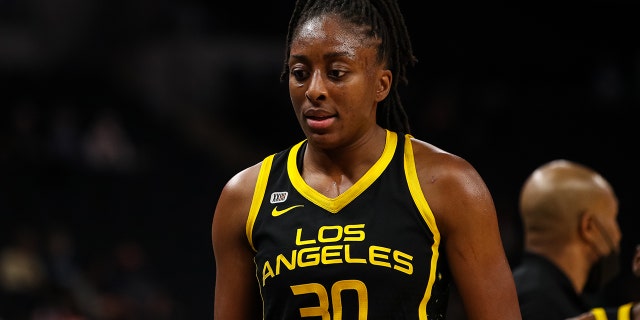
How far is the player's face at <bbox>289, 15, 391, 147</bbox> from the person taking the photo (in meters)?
2.73

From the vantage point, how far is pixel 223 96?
1509 centimetres

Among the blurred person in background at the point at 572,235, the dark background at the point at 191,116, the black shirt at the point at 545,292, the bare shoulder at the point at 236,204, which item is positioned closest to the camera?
the bare shoulder at the point at 236,204

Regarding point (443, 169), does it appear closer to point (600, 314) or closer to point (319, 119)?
point (319, 119)

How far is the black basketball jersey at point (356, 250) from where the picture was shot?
270 centimetres

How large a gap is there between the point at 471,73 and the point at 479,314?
37.2 ft

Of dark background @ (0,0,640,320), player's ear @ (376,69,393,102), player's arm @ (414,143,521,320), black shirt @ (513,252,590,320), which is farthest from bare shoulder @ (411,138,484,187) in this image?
dark background @ (0,0,640,320)

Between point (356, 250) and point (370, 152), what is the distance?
307 millimetres

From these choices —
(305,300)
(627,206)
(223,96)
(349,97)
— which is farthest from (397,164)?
(223,96)

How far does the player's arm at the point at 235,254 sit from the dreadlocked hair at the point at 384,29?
367 mm

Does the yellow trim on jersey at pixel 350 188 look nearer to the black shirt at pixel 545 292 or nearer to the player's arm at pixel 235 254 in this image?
the player's arm at pixel 235 254

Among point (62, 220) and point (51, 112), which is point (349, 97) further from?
point (51, 112)

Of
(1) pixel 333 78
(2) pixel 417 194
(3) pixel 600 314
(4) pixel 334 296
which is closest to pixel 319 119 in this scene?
(1) pixel 333 78

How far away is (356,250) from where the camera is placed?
107 inches

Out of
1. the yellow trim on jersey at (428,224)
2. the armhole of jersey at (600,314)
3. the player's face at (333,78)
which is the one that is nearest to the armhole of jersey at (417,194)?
the yellow trim on jersey at (428,224)
